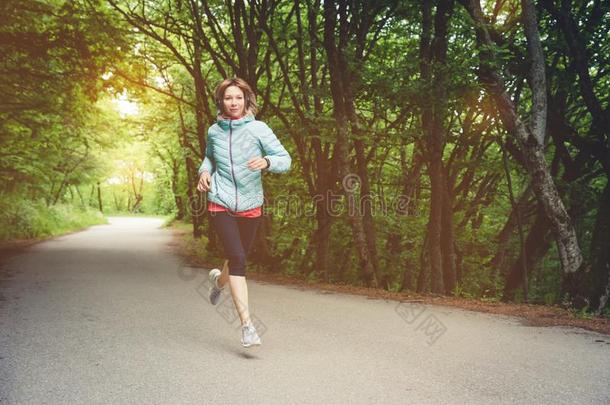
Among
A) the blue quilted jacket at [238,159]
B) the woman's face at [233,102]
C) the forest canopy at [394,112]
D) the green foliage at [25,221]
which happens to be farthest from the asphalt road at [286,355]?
the green foliage at [25,221]

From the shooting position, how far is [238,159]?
3.91 metres

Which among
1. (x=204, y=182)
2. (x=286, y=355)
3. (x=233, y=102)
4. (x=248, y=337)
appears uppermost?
(x=233, y=102)

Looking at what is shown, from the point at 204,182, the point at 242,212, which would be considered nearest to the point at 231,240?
the point at 242,212

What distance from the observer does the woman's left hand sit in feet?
12.1

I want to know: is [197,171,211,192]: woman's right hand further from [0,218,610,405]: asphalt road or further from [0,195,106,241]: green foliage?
[0,195,106,241]: green foliage

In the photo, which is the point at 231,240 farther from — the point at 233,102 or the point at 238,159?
the point at 233,102

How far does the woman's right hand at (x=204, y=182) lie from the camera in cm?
382

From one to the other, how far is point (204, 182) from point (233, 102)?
686 millimetres

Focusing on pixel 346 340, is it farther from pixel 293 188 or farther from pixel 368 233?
pixel 293 188

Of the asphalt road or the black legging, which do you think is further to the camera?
the black legging

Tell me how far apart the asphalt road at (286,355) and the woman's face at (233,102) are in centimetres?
193

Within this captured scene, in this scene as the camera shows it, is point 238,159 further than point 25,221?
No

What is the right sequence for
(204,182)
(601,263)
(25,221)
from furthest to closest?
(25,221)
(601,263)
(204,182)

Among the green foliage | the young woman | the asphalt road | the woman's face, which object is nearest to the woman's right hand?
the young woman
